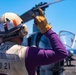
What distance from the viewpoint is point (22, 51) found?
3.09 metres

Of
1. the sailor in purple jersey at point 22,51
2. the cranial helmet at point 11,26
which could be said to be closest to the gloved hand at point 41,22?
the sailor in purple jersey at point 22,51

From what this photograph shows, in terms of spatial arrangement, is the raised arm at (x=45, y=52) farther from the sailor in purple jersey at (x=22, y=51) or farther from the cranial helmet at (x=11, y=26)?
the cranial helmet at (x=11, y=26)

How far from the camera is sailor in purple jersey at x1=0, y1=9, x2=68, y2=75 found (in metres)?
2.95

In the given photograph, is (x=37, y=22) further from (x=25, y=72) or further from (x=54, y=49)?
(x=25, y=72)

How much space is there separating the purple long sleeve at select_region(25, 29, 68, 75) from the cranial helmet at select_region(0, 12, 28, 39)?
22 cm

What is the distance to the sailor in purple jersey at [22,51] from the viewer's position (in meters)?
2.95

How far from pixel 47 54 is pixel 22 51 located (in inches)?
10.8

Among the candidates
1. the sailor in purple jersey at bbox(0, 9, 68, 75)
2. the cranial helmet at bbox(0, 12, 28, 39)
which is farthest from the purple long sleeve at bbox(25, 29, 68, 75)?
the cranial helmet at bbox(0, 12, 28, 39)

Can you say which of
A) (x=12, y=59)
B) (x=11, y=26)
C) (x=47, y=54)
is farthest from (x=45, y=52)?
(x=11, y=26)

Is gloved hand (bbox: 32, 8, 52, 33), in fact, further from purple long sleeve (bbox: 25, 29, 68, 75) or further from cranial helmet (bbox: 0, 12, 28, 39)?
cranial helmet (bbox: 0, 12, 28, 39)

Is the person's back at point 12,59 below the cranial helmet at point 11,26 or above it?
below

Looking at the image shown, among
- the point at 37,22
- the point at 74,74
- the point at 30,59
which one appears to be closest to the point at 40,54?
the point at 30,59

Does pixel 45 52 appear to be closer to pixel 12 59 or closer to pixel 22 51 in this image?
pixel 22 51

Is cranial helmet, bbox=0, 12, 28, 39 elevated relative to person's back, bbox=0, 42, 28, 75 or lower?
elevated
